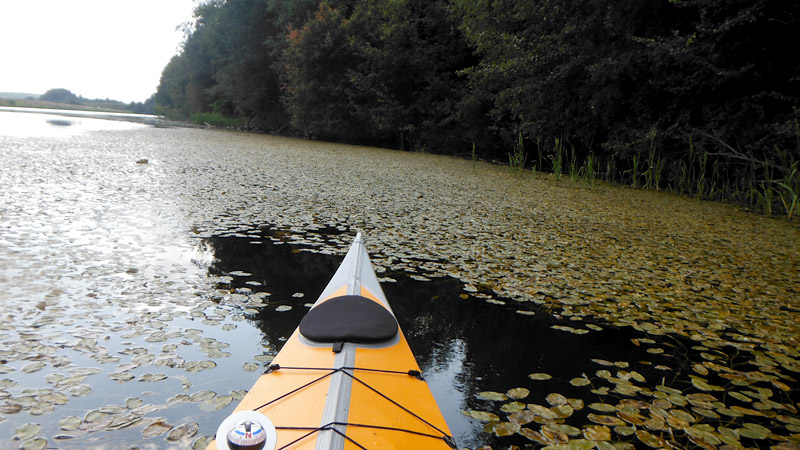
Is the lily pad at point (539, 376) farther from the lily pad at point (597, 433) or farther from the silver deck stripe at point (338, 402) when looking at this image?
the silver deck stripe at point (338, 402)

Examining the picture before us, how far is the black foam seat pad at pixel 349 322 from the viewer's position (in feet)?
4.38

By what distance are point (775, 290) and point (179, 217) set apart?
389 cm

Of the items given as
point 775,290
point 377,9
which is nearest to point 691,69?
point 775,290

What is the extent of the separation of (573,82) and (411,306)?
23.5 ft

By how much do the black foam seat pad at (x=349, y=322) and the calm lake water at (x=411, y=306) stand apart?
34 centimetres

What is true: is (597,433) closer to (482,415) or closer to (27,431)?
(482,415)

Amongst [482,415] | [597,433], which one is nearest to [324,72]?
[482,415]

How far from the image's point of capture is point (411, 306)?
2.31 m

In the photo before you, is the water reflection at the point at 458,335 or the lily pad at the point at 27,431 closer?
the lily pad at the point at 27,431

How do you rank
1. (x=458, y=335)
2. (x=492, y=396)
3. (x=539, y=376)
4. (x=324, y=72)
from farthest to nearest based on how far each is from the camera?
1. (x=324, y=72)
2. (x=458, y=335)
3. (x=539, y=376)
4. (x=492, y=396)

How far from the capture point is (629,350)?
195cm

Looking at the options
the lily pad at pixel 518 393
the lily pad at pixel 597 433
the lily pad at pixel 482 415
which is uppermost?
the lily pad at pixel 597 433

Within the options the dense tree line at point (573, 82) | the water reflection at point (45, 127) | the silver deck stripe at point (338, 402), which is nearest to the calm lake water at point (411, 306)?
the silver deck stripe at point (338, 402)

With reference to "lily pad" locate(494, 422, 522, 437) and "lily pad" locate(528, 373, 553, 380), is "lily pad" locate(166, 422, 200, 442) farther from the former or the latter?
"lily pad" locate(528, 373, 553, 380)
